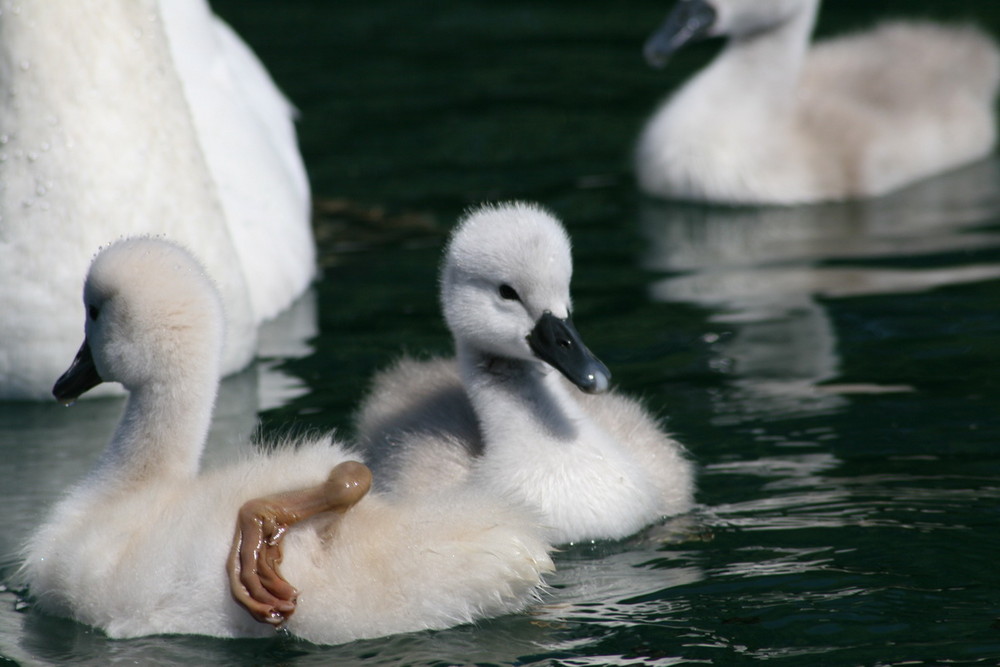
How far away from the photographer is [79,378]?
5.18m

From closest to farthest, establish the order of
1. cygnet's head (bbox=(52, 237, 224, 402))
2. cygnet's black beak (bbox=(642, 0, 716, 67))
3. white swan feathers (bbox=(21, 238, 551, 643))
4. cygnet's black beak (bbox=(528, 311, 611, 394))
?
white swan feathers (bbox=(21, 238, 551, 643)) → cygnet's head (bbox=(52, 237, 224, 402)) → cygnet's black beak (bbox=(528, 311, 611, 394)) → cygnet's black beak (bbox=(642, 0, 716, 67))

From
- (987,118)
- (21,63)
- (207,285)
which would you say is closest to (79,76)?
(21,63)

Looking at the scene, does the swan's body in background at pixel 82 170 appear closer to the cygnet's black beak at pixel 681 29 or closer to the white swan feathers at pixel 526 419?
the white swan feathers at pixel 526 419

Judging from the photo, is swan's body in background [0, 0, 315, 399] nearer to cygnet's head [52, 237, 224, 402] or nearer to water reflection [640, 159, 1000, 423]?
cygnet's head [52, 237, 224, 402]

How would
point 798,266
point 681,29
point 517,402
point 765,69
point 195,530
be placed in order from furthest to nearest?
point 765,69 < point 681,29 < point 798,266 < point 517,402 < point 195,530

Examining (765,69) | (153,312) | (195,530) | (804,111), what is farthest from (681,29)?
(195,530)

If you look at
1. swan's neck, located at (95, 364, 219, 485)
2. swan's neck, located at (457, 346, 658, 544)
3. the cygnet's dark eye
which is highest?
the cygnet's dark eye

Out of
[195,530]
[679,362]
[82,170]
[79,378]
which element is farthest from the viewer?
[679,362]

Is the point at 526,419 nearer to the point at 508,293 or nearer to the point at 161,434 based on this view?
the point at 508,293

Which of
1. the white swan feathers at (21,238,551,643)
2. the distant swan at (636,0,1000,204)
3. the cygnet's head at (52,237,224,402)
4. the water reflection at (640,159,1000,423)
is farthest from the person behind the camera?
the distant swan at (636,0,1000,204)

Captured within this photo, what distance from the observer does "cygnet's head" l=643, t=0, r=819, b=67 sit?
9.28 meters

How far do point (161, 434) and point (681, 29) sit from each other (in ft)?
16.8

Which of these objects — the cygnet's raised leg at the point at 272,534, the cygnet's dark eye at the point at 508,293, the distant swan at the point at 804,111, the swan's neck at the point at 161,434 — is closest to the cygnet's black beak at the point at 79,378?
the swan's neck at the point at 161,434

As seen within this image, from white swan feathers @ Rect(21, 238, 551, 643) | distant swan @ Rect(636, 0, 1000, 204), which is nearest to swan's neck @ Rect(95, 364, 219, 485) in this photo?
white swan feathers @ Rect(21, 238, 551, 643)
